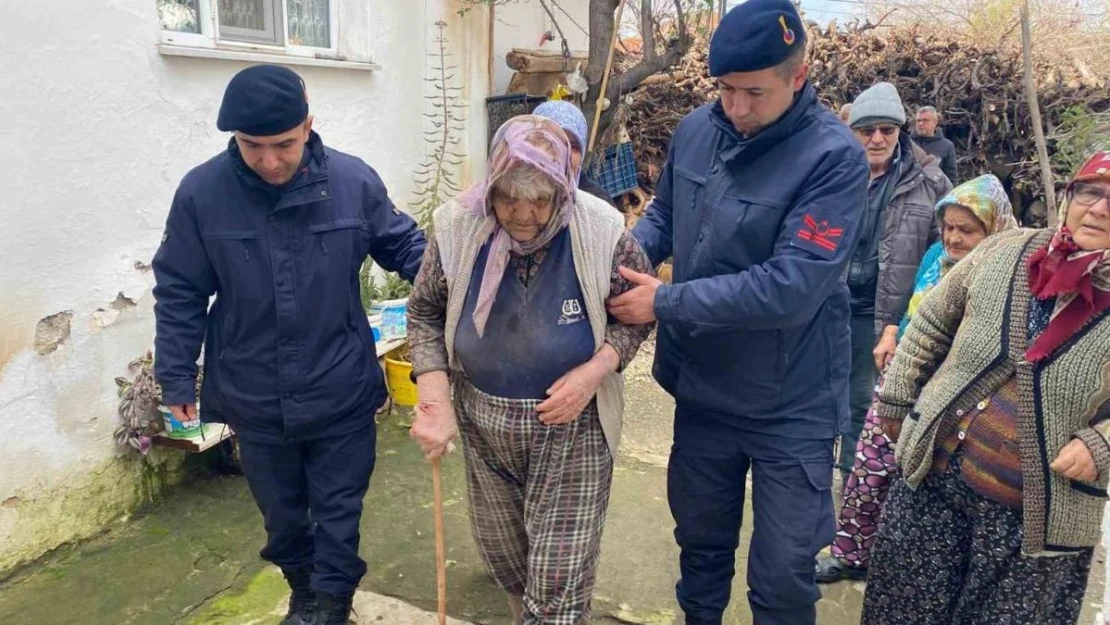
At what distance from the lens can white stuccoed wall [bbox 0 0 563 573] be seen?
3027 mm

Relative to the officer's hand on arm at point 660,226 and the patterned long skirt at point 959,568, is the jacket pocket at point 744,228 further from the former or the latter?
the patterned long skirt at point 959,568

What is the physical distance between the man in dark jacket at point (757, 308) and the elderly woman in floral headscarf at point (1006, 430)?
9.1 inches

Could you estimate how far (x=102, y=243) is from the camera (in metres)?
3.39

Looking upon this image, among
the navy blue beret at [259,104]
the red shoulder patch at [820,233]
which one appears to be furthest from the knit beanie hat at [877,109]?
the navy blue beret at [259,104]

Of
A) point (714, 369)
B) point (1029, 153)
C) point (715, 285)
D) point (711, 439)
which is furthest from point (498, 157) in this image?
point (1029, 153)

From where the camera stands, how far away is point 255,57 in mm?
3939

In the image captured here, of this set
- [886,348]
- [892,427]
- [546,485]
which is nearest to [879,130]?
[886,348]

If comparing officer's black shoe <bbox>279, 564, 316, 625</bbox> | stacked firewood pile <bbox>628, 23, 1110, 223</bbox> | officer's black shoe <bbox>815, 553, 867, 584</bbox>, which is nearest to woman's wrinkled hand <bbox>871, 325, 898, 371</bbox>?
officer's black shoe <bbox>815, 553, 867, 584</bbox>

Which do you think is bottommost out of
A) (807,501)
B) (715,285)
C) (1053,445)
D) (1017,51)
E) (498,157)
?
(807,501)

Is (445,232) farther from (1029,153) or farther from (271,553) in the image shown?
(1029,153)

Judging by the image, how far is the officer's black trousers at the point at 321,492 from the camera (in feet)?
8.86

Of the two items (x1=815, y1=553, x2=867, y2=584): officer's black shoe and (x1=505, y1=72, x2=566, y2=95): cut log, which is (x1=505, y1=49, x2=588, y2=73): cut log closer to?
(x1=505, y1=72, x2=566, y2=95): cut log

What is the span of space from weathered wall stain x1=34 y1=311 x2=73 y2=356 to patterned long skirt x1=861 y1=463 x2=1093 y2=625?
3.13 m

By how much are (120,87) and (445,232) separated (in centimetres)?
192
